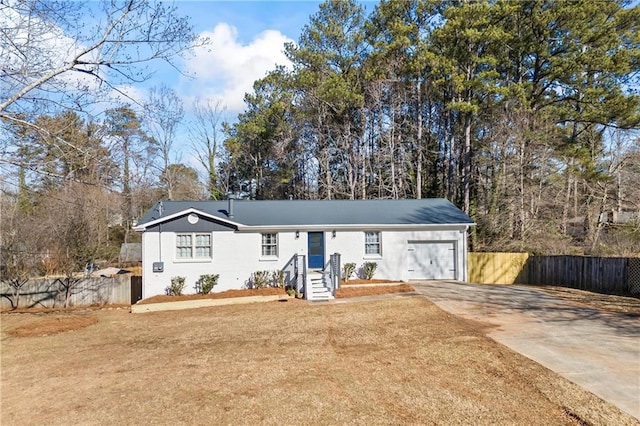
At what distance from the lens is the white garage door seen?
17641 mm

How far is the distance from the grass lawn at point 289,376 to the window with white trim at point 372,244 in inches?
239

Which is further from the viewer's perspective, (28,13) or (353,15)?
(353,15)

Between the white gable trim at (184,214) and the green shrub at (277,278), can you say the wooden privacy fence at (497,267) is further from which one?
the white gable trim at (184,214)

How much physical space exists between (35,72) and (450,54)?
73.9 feet

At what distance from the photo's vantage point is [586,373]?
21.2 ft

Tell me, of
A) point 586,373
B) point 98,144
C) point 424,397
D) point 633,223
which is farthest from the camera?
point 633,223

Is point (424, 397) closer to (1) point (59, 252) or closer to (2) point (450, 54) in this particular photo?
(1) point (59, 252)

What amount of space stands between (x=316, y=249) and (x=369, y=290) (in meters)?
3.11

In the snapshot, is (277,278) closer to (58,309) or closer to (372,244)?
(372,244)

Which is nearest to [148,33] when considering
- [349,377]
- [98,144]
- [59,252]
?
[98,144]

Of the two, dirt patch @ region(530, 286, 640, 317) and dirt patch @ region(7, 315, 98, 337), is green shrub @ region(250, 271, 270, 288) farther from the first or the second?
dirt patch @ region(530, 286, 640, 317)

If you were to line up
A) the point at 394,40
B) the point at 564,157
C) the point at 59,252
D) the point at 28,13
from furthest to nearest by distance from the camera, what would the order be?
1. the point at 394,40
2. the point at 564,157
3. the point at 59,252
4. the point at 28,13

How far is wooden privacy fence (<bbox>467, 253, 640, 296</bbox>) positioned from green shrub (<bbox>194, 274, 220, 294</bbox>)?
12315 millimetres

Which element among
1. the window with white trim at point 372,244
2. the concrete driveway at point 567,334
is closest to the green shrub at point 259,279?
the window with white trim at point 372,244
